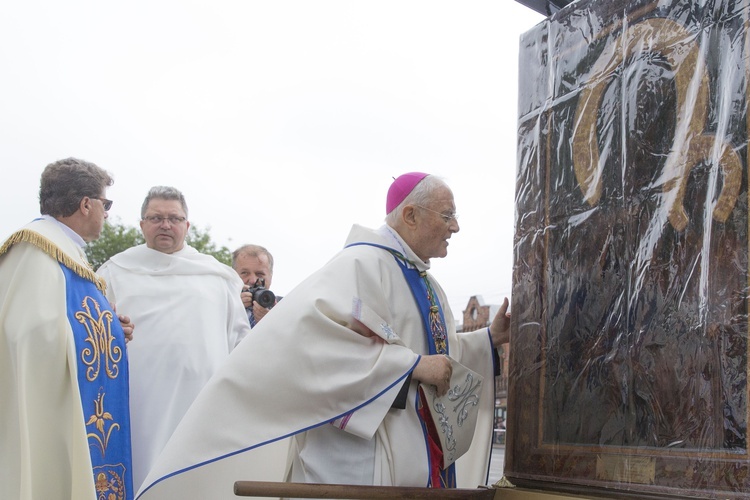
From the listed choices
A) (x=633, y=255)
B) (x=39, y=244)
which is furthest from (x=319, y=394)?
(x=39, y=244)

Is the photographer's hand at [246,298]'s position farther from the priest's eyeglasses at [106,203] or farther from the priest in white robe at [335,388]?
the priest in white robe at [335,388]

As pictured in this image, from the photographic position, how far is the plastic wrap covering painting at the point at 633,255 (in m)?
2.70

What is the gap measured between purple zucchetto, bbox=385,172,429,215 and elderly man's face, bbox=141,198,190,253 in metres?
1.61

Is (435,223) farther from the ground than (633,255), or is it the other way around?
(435,223)

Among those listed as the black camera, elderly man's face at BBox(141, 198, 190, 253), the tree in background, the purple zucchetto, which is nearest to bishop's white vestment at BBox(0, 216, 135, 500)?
elderly man's face at BBox(141, 198, 190, 253)

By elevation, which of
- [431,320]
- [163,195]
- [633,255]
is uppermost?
[163,195]

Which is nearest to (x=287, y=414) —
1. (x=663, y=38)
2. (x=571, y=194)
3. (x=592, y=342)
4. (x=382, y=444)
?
(x=382, y=444)

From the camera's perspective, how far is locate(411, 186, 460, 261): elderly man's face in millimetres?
3725

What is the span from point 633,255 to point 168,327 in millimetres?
2758

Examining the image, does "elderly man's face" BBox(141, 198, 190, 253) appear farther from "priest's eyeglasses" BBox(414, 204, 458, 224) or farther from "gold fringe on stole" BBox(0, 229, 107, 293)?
"priest's eyeglasses" BBox(414, 204, 458, 224)

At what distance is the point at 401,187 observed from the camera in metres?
3.81

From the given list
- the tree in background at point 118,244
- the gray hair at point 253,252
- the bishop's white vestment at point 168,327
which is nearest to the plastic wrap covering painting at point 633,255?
the bishop's white vestment at point 168,327

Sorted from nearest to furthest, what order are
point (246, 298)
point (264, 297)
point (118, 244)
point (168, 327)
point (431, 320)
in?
point (431, 320), point (168, 327), point (264, 297), point (246, 298), point (118, 244)

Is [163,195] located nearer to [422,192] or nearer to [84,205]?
[84,205]
